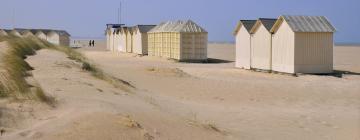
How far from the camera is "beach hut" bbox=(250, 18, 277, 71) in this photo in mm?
22000

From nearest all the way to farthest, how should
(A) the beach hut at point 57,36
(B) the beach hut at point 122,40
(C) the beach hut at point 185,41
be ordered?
(C) the beach hut at point 185,41
(B) the beach hut at point 122,40
(A) the beach hut at point 57,36

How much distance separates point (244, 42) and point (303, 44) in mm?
4621

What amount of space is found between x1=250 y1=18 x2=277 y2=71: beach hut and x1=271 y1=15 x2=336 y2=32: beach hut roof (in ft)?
2.21

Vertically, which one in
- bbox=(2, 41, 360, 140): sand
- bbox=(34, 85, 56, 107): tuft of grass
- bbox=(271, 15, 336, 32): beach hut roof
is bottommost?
bbox=(2, 41, 360, 140): sand

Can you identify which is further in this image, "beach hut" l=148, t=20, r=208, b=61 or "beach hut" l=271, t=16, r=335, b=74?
"beach hut" l=148, t=20, r=208, b=61

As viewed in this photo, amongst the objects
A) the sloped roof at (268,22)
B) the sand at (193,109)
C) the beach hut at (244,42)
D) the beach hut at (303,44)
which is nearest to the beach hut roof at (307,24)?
the beach hut at (303,44)

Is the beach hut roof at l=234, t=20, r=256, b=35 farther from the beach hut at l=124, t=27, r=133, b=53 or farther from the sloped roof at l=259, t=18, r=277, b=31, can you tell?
the beach hut at l=124, t=27, r=133, b=53

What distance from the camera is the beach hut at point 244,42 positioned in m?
24.0

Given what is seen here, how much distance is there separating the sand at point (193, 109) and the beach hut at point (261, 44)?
294cm

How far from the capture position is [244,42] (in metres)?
24.5

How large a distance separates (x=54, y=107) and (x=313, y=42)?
15486mm

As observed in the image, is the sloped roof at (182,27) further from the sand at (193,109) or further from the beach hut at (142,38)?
the sand at (193,109)

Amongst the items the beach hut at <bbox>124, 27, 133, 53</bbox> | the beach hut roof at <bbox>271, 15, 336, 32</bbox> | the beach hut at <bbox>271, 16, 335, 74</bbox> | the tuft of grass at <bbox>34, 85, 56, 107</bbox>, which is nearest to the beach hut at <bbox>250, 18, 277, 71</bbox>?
the beach hut roof at <bbox>271, 15, 336, 32</bbox>

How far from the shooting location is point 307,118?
1016 centimetres
